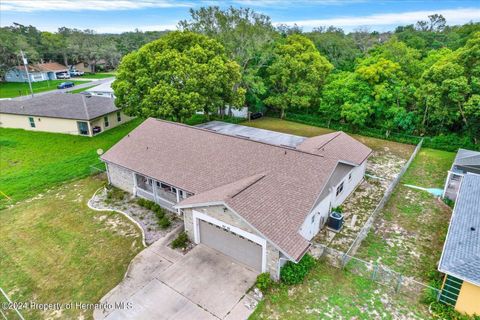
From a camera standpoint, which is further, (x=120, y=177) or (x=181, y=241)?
(x=120, y=177)

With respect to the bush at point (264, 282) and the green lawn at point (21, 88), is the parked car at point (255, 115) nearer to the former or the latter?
the bush at point (264, 282)

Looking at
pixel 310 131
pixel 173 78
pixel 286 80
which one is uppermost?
pixel 173 78

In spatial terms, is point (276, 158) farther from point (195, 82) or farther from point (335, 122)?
point (335, 122)

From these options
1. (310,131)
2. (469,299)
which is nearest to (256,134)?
(310,131)

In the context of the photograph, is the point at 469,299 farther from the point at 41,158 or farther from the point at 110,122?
the point at 110,122

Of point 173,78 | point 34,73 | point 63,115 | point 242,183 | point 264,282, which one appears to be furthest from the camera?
point 34,73

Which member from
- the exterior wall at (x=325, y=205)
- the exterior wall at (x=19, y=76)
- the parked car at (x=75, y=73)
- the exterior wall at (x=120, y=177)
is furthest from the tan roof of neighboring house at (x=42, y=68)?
the exterior wall at (x=325, y=205)

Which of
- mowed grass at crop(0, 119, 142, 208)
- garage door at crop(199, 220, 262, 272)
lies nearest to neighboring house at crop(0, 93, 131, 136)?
mowed grass at crop(0, 119, 142, 208)
